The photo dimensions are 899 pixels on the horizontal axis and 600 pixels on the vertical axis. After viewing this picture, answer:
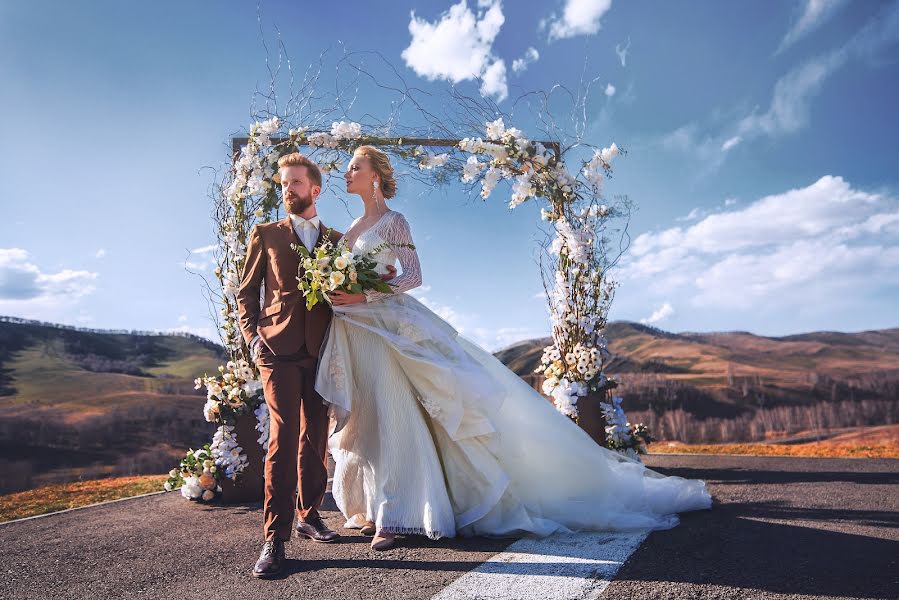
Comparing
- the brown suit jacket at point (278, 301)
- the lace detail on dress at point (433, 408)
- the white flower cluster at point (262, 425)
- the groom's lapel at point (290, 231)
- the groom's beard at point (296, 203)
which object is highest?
the groom's beard at point (296, 203)

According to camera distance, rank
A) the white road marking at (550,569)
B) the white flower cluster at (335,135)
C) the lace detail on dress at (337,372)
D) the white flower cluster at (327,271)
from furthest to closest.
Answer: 1. the white flower cluster at (335,135)
2. the lace detail on dress at (337,372)
3. the white flower cluster at (327,271)
4. the white road marking at (550,569)

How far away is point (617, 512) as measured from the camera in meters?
3.73

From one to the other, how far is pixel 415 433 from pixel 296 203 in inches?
59.4

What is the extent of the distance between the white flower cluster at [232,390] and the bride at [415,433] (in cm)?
183

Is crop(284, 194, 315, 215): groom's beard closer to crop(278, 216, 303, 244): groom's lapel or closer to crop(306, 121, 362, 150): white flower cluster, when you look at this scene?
crop(278, 216, 303, 244): groom's lapel

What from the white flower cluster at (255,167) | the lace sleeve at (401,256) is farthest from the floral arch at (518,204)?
the lace sleeve at (401,256)

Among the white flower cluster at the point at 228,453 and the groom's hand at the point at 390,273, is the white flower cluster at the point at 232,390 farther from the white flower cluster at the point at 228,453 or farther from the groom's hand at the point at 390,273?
the groom's hand at the point at 390,273

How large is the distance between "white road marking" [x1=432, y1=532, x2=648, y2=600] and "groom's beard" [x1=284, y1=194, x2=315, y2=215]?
2192 millimetres

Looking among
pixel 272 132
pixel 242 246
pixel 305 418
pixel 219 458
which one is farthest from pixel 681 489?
pixel 272 132

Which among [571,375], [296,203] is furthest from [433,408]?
[571,375]

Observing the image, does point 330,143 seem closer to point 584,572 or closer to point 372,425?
point 372,425

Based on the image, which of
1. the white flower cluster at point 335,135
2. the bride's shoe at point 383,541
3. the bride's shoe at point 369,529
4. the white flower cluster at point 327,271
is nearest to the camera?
the white flower cluster at point 327,271

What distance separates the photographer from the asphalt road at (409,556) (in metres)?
2.70

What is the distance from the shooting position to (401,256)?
3.56 m
